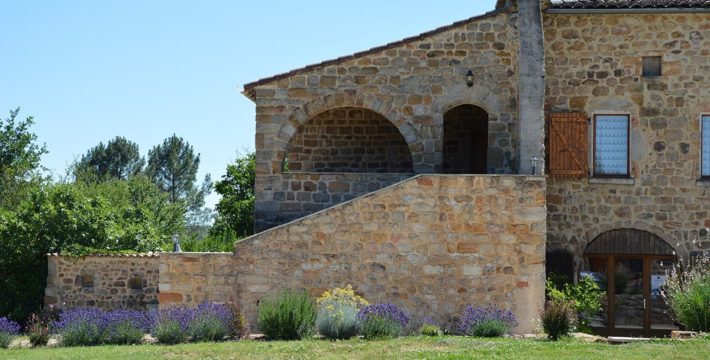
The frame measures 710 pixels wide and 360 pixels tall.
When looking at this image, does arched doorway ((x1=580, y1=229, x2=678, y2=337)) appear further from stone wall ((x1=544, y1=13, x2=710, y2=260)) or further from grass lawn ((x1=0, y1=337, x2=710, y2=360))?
grass lawn ((x1=0, y1=337, x2=710, y2=360))

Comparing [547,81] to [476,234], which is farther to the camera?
[547,81]

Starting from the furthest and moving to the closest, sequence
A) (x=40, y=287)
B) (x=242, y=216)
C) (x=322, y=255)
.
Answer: (x=242, y=216), (x=40, y=287), (x=322, y=255)

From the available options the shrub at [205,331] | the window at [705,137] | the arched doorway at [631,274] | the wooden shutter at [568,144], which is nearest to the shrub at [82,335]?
A: the shrub at [205,331]

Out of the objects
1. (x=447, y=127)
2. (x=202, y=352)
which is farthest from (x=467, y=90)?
(x=202, y=352)

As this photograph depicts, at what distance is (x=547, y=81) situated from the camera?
854 inches

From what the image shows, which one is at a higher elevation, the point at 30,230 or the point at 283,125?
the point at 283,125

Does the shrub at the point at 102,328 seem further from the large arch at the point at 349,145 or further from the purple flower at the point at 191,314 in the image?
the large arch at the point at 349,145

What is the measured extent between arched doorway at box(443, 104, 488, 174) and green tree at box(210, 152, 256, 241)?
462 inches

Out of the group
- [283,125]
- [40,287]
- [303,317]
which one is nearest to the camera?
[303,317]

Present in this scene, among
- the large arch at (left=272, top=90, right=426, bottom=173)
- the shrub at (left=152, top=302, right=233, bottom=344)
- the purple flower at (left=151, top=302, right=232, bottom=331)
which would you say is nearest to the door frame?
the large arch at (left=272, top=90, right=426, bottom=173)

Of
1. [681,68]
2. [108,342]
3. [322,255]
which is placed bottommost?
[108,342]

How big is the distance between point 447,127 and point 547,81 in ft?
11.1

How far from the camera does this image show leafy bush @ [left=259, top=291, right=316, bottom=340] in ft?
55.4

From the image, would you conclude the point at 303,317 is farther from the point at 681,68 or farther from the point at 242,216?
the point at 242,216
